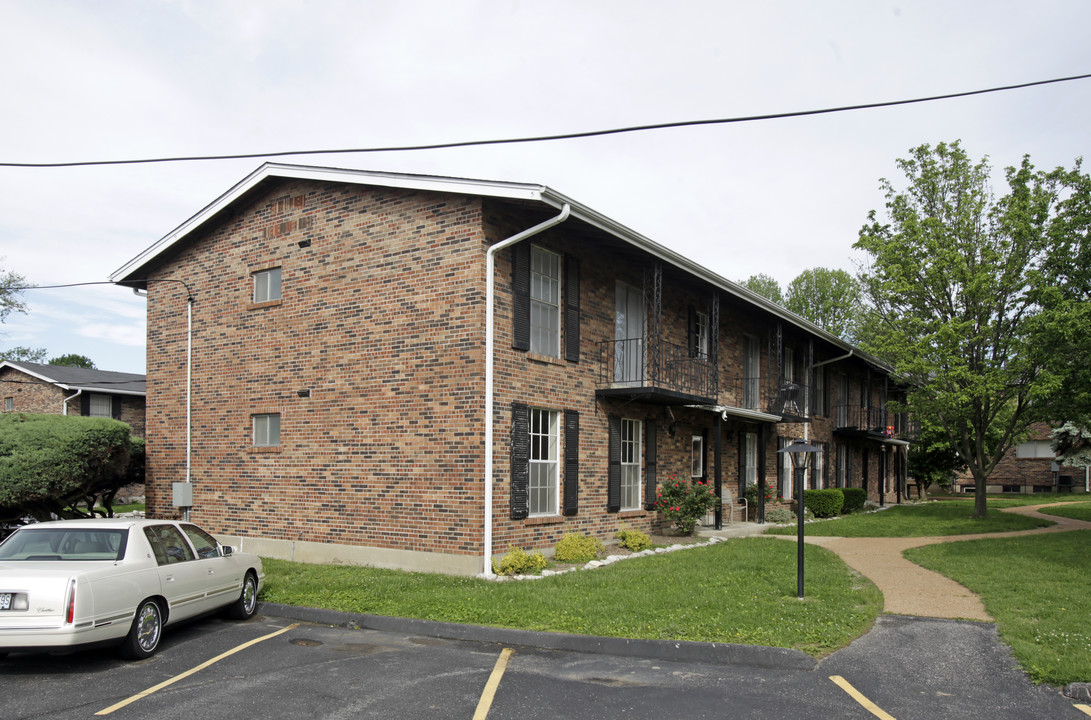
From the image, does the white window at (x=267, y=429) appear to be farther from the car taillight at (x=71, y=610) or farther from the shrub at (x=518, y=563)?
the car taillight at (x=71, y=610)

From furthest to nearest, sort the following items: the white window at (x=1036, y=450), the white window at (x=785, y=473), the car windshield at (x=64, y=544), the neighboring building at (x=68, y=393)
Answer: the white window at (x=1036, y=450) < the neighboring building at (x=68, y=393) < the white window at (x=785, y=473) < the car windshield at (x=64, y=544)

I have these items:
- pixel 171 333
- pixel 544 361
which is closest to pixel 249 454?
pixel 171 333

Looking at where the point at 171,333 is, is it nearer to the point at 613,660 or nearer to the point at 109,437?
the point at 109,437

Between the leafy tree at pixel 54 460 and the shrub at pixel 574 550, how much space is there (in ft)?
28.2

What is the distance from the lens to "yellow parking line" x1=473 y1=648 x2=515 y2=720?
624cm

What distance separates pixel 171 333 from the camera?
56.2ft

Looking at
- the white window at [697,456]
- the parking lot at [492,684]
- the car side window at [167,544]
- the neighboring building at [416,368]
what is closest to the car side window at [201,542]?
the car side window at [167,544]

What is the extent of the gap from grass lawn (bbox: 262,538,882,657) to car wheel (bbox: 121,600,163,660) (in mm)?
2293

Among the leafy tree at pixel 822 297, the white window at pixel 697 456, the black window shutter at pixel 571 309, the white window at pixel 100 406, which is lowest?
the white window at pixel 697 456

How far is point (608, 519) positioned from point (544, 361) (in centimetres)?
344

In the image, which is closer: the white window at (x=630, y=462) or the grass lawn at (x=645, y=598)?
the grass lawn at (x=645, y=598)

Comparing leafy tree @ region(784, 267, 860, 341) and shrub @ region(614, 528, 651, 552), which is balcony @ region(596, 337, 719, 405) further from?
leafy tree @ region(784, 267, 860, 341)

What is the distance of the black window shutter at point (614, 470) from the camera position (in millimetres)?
15227

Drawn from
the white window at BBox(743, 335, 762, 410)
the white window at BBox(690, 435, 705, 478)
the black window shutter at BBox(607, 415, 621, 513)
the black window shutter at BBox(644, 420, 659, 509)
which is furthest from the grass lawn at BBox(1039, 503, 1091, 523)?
the black window shutter at BBox(607, 415, 621, 513)
